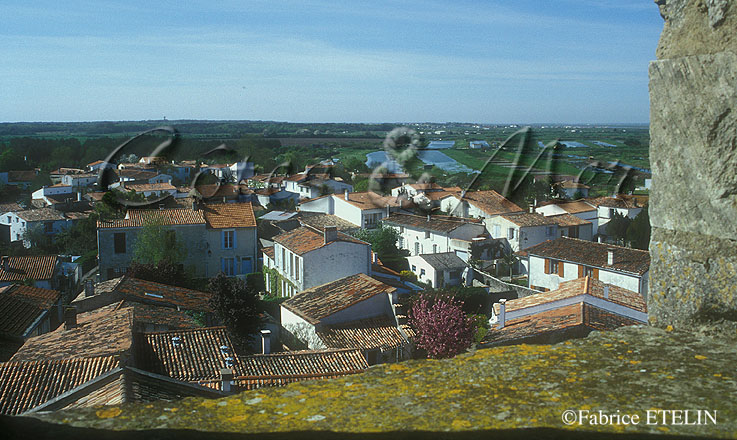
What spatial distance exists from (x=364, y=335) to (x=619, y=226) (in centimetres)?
2664

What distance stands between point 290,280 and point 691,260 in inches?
939

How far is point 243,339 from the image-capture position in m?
20.2

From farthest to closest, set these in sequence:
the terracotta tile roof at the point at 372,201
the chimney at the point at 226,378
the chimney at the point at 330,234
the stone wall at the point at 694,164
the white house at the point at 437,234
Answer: the terracotta tile roof at the point at 372,201 → the white house at the point at 437,234 → the chimney at the point at 330,234 → the chimney at the point at 226,378 → the stone wall at the point at 694,164

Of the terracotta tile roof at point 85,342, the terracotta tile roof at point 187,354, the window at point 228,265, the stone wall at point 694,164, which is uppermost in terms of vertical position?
the stone wall at point 694,164

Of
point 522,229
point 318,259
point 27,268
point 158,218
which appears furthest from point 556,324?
point 27,268

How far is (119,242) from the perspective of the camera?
96.6ft

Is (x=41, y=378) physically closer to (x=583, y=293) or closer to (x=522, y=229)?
(x=583, y=293)

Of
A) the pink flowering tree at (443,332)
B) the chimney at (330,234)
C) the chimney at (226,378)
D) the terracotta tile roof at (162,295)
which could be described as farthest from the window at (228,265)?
the chimney at (226,378)

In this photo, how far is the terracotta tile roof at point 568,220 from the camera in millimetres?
37200

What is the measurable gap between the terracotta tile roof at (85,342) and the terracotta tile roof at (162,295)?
3.76 meters

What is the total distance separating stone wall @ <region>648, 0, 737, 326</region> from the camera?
2.81 metres

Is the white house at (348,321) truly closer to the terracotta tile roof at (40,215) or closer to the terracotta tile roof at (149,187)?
the terracotta tile roof at (40,215)

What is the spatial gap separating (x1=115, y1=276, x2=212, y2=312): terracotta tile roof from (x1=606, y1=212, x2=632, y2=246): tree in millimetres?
27136

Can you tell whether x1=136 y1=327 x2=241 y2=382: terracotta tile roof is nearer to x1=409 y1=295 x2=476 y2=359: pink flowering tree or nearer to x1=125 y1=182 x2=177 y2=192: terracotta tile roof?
x1=409 y1=295 x2=476 y2=359: pink flowering tree
